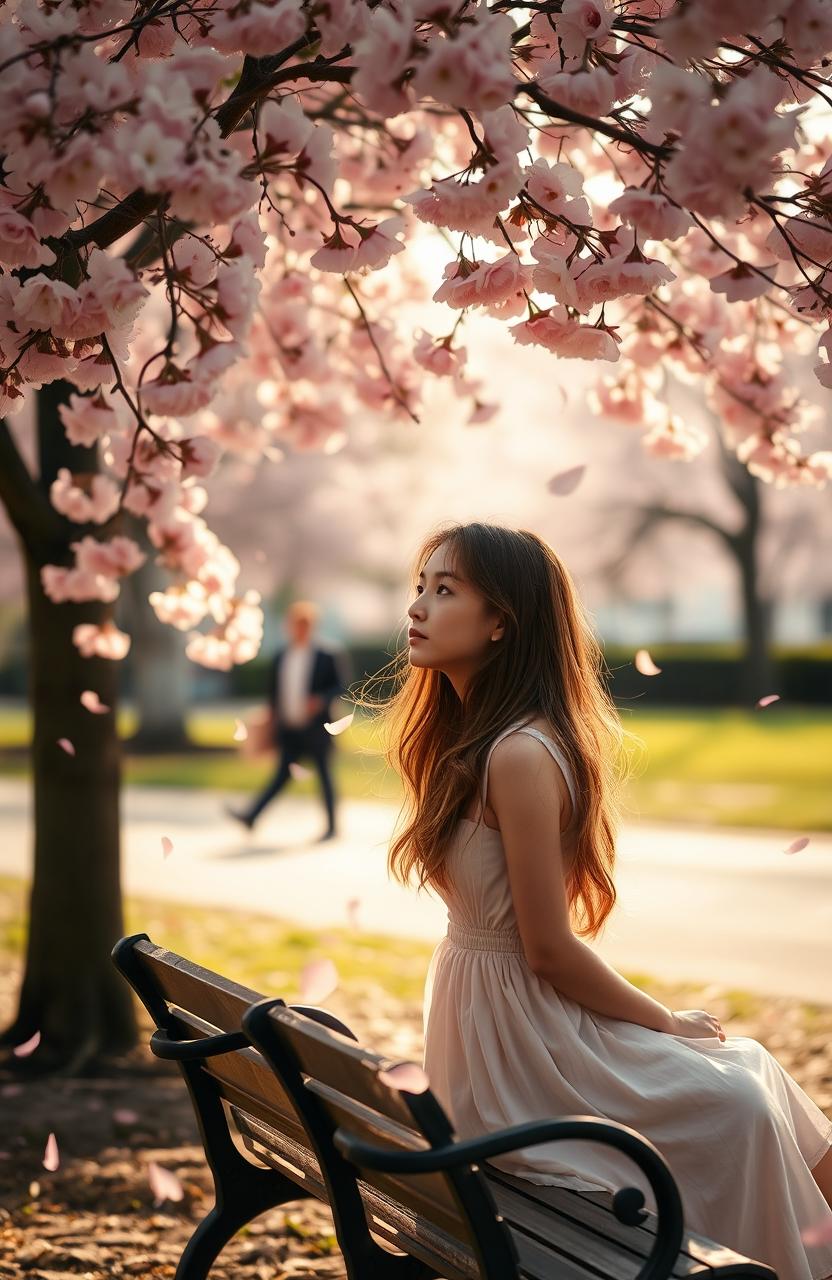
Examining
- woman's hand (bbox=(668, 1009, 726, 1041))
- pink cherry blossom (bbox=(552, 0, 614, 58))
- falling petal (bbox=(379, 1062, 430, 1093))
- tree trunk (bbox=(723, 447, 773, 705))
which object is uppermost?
tree trunk (bbox=(723, 447, 773, 705))

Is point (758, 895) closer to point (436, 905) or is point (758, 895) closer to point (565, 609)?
point (436, 905)

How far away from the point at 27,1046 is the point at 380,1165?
3.59 metres

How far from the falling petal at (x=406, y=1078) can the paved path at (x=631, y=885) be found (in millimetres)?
3876

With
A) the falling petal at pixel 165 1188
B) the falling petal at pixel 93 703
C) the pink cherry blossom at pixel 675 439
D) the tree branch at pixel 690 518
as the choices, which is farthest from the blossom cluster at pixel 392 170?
the tree branch at pixel 690 518

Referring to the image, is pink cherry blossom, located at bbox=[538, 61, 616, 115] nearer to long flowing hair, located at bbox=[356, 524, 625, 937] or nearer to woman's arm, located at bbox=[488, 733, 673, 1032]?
long flowing hair, located at bbox=[356, 524, 625, 937]

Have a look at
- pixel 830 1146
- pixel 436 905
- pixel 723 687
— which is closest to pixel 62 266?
pixel 830 1146

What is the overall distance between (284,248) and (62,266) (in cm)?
283

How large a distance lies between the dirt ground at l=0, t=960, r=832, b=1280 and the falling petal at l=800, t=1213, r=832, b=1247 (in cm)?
146

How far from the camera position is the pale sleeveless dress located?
8.70 feet

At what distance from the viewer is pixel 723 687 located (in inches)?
1123

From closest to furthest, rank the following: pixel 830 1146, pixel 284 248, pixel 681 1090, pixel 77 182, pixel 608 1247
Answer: pixel 608 1247 → pixel 77 182 → pixel 681 1090 → pixel 830 1146 → pixel 284 248

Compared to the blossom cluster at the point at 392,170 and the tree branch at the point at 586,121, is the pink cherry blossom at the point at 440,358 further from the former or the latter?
the tree branch at the point at 586,121

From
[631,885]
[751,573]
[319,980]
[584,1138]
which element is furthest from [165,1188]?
[751,573]

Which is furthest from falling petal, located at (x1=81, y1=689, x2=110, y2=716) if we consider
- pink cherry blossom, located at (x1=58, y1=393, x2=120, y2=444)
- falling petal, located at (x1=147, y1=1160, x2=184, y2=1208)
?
falling petal, located at (x1=147, y1=1160, x2=184, y2=1208)
